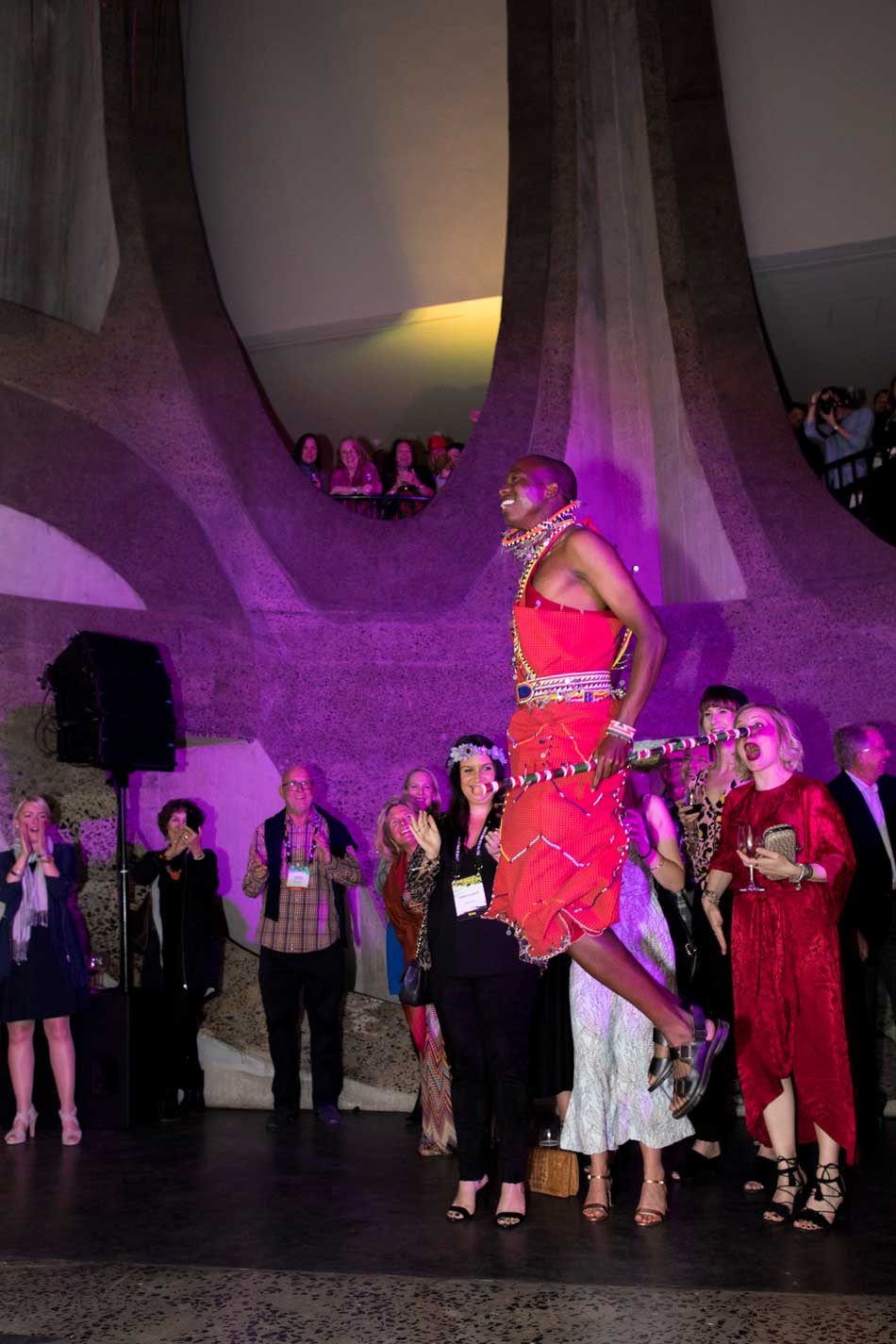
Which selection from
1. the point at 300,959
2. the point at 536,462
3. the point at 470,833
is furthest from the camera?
the point at 300,959

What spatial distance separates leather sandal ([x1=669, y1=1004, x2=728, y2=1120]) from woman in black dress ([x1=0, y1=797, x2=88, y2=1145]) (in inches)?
145

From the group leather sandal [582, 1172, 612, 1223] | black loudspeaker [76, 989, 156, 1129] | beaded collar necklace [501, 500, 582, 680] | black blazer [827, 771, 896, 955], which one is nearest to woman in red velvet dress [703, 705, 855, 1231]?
leather sandal [582, 1172, 612, 1223]

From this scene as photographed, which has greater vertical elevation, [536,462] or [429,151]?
[429,151]

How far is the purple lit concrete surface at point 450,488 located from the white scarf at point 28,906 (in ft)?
3.14

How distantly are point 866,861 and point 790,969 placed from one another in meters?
1.70

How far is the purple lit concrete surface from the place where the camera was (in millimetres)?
8023

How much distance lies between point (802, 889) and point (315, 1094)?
329 cm

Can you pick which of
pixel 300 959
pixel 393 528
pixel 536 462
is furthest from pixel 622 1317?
pixel 393 528

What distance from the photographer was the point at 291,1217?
4.44 meters

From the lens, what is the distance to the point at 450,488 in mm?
8836

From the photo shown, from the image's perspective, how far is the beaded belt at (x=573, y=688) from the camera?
3.62 m

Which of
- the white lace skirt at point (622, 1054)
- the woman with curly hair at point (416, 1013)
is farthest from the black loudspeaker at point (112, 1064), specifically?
the white lace skirt at point (622, 1054)

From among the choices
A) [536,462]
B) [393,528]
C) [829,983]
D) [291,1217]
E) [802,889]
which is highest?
[393,528]

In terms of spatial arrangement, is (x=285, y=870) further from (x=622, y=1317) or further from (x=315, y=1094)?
(x=622, y=1317)
